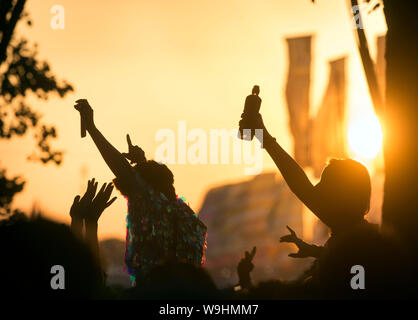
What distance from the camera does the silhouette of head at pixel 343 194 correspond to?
3473mm

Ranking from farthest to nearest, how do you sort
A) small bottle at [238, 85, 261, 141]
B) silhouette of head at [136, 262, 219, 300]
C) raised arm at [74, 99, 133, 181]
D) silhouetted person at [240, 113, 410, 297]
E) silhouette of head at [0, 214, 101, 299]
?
raised arm at [74, 99, 133, 181], small bottle at [238, 85, 261, 141], silhouetted person at [240, 113, 410, 297], silhouette of head at [136, 262, 219, 300], silhouette of head at [0, 214, 101, 299]

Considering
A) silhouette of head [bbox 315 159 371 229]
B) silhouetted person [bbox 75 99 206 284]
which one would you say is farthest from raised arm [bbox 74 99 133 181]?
silhouette of head [bbox 315 159 371 229]

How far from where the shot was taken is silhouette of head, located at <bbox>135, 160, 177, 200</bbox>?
13.8ft

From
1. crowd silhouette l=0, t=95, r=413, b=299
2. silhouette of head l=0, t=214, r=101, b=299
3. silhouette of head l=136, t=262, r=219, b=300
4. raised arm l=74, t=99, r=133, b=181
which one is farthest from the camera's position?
raised arm l=74, t=99, r=133, b=181

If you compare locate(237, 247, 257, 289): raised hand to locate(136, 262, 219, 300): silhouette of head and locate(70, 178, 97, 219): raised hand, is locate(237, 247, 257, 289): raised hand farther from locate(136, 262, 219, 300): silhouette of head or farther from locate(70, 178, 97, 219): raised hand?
locate(136, 262, 219, 300): silhouette of head

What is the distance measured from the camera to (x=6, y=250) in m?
2.36

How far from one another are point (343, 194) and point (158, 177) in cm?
118

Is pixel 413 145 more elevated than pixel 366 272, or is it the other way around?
pixel 413 145

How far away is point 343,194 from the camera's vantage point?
11.5ft

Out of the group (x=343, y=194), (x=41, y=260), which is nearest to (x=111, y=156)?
(x=343, y=194)

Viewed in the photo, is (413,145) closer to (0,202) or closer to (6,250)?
(6,250)

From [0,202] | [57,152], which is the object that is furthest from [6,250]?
[57,152]

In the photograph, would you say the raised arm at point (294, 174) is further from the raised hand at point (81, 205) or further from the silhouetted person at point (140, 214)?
the raised hand at point (81, 205)
